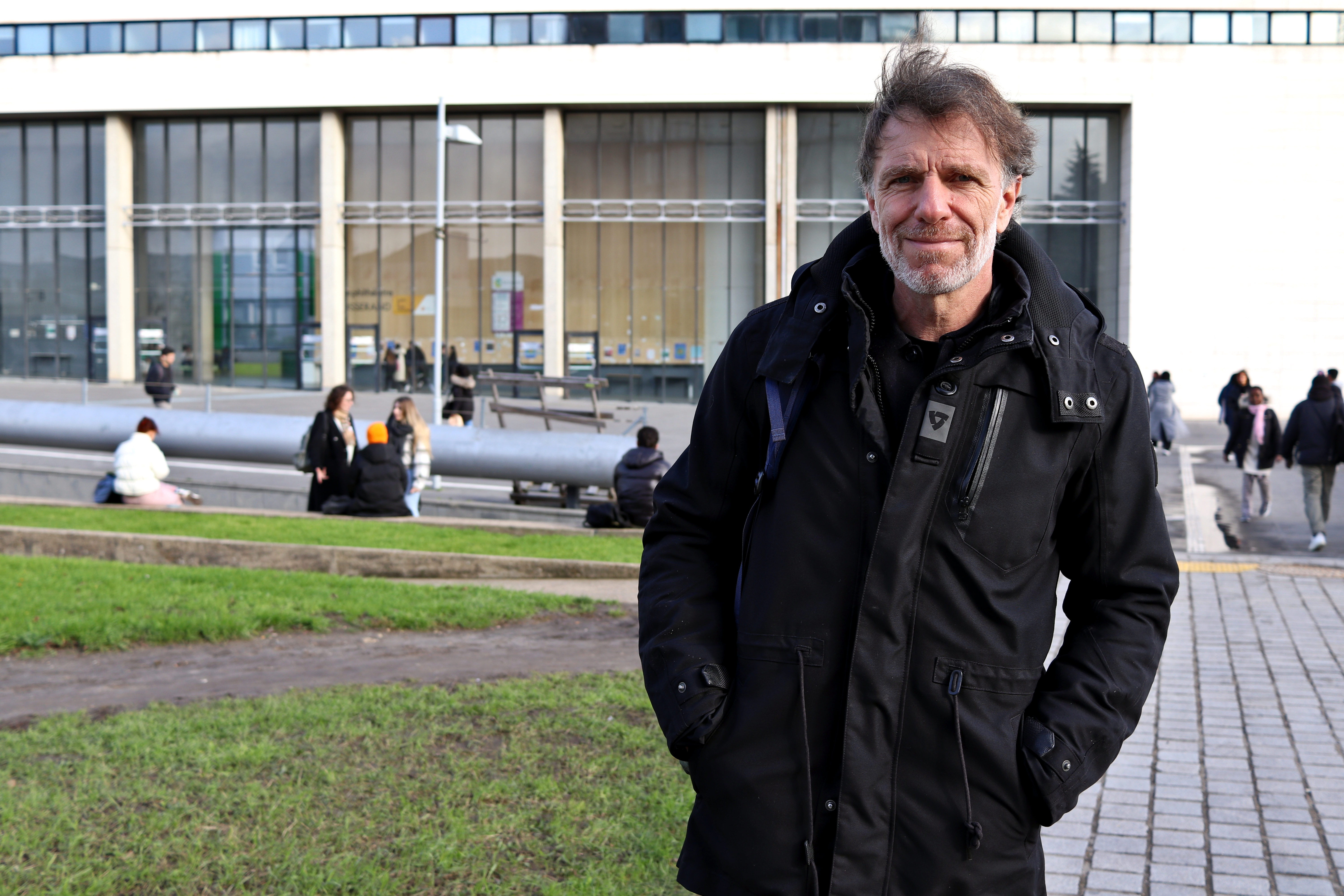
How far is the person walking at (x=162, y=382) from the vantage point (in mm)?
27984

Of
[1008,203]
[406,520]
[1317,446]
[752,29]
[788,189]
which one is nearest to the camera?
[1008,203]

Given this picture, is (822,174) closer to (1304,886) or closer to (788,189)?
(788,189)

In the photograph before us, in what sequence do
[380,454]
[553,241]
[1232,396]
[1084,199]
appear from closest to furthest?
[380,454] → [1232,396] → [1084,199] → [553,241]

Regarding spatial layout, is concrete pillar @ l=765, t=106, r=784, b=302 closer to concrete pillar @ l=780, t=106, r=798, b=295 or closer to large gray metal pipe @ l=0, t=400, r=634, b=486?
concrete pillar @ l=780, t=106, r=798, b=295

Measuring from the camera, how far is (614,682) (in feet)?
21.1

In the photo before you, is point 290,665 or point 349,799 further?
point 290,665

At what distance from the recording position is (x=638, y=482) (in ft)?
44.3

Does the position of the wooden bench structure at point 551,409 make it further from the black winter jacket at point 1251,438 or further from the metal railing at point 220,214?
the metal railing at point 220,214

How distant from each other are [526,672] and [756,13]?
108ft

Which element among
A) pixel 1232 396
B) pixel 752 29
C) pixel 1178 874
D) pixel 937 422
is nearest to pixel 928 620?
pixel 937 422

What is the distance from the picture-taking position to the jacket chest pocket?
2.08 m

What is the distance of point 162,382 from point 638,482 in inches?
748

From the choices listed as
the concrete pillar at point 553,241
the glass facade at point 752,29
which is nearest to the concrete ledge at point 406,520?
the concrete pillar at point 553,241

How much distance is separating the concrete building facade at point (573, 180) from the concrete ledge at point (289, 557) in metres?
26.3
